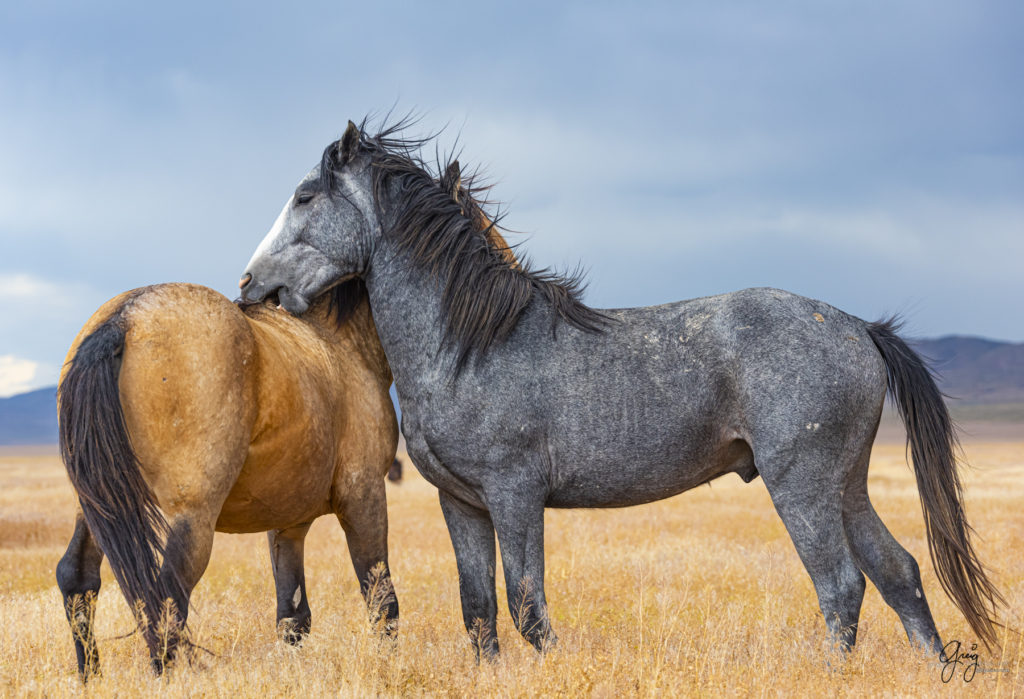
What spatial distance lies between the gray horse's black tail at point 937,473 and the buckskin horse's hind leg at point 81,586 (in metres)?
4.70

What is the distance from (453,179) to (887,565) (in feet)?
11.7

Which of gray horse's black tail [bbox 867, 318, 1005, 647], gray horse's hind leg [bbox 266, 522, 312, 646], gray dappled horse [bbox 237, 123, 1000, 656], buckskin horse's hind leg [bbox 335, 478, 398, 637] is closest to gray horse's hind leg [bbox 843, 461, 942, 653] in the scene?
gray dappled horse [bbox 237, 123, 1000, 656]

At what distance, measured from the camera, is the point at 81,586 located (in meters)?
4.79

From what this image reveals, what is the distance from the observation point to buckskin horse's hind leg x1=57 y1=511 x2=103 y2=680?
15.6 ft

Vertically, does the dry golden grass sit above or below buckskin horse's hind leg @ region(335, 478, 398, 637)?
below

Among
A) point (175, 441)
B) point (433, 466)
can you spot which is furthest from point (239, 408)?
point (433, 466)

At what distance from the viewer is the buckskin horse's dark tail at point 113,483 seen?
421cm

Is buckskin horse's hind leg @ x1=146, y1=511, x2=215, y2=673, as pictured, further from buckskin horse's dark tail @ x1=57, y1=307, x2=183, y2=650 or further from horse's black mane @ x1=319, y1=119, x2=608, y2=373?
horse's black mane @ x1=319, y1=119, x2=608, y2=373

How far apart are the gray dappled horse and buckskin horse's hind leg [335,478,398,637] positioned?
576 mm

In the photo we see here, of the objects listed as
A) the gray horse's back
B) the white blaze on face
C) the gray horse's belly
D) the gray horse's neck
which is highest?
the white blaze on face

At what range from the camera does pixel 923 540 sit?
1266cm

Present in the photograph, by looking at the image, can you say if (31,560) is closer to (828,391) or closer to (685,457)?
(685,457)

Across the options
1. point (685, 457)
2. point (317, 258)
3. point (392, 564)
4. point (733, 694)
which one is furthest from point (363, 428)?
point (392, 564)

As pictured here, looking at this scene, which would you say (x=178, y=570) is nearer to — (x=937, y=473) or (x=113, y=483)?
(x=113, y=483)
